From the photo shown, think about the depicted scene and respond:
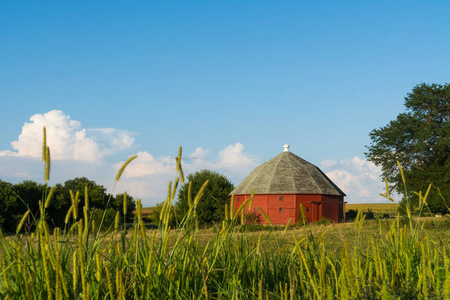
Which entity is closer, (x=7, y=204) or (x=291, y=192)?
(x=7, y=204)

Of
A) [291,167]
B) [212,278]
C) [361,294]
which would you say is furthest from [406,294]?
[291,167]

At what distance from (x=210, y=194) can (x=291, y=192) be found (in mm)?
9185

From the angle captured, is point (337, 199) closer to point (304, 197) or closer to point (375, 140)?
point (304, 197)

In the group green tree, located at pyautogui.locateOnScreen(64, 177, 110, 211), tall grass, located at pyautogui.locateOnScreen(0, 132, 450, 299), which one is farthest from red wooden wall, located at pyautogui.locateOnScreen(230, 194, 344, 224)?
tall grass, located at pyautogui.locateOnScreen(0, 132, 450, 299)

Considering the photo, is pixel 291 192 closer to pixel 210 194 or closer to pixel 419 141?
pixel 210 194

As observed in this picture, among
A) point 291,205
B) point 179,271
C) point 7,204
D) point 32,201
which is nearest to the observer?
point 179,271

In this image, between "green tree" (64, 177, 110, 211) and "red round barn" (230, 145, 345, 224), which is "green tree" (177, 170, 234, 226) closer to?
"red round barn" (230, 145, 345, 224)

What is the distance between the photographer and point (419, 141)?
42.1 m

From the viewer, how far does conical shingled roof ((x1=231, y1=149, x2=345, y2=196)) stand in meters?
40.8

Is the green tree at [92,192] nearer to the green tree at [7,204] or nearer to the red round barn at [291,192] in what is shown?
the green tree at [7,204]

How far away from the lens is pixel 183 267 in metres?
3.40

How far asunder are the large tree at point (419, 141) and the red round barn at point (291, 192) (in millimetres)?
6473

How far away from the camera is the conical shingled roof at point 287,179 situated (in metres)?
40.8

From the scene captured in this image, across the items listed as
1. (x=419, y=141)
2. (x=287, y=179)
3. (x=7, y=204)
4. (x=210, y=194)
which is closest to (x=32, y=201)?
(x=7, y=204)
